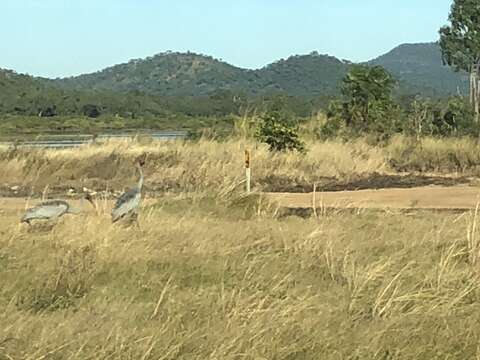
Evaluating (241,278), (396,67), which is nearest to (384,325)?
(241,278)

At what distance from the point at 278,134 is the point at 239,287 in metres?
17.8

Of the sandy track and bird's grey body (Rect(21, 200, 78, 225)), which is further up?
bird's grey body (Rect(21, 200, 78, 225))

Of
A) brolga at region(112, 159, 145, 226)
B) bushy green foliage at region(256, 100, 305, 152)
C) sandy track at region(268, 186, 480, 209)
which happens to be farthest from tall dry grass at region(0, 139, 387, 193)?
brolga at region(112, 159, 145, 226)

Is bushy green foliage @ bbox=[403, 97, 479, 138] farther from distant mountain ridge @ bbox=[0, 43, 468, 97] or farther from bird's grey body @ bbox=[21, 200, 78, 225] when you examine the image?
distant mountain ridge @ bbox=[0, 43, 468, 97]

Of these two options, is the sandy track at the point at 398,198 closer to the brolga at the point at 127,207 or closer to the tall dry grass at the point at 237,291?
the brolga at the point at 127,207

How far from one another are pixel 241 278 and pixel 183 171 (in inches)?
642

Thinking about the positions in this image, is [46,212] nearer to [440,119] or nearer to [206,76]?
[440,119]

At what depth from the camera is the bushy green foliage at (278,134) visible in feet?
81.7

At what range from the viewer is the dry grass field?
18.4ft

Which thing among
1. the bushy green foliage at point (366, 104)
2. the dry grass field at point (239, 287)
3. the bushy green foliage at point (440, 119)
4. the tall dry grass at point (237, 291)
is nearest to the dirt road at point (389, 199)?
the dry grass field at point (239, 287)

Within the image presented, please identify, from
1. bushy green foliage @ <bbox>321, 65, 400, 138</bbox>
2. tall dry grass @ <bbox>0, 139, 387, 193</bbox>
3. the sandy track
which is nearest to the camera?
the sandy track

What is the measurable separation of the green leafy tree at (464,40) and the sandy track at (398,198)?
874 inches

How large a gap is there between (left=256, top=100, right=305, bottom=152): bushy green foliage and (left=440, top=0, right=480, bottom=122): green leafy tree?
18870mm

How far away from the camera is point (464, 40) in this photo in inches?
1706
